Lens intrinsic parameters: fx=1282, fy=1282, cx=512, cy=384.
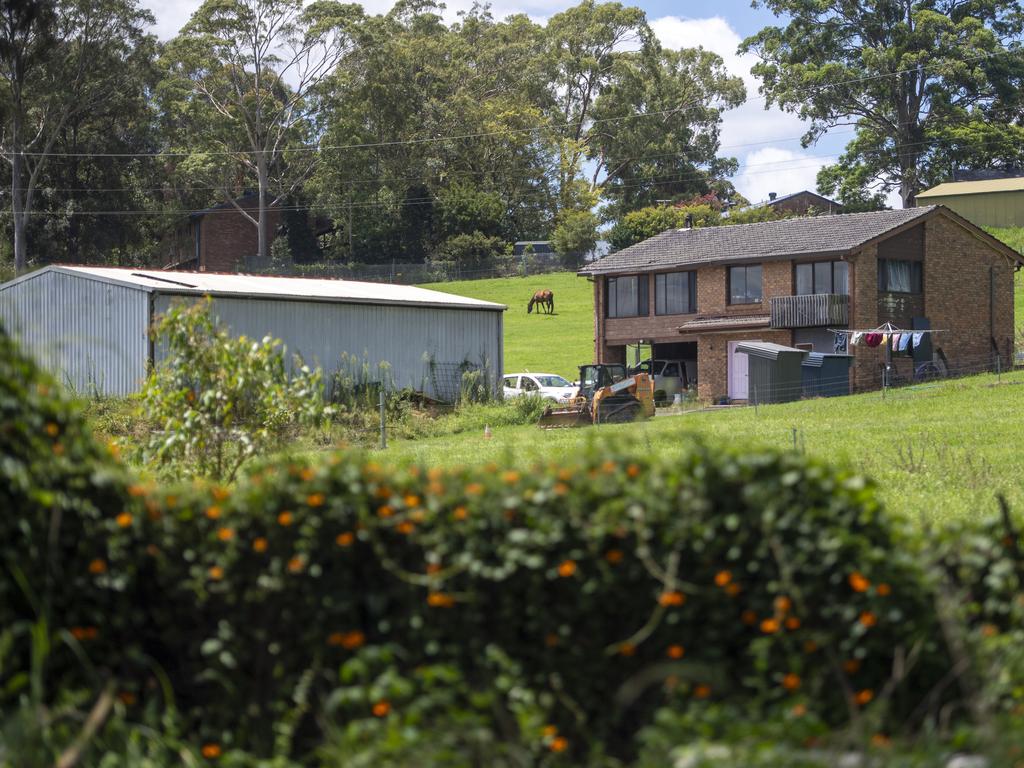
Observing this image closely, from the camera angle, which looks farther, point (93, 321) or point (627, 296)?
point (627, 296)

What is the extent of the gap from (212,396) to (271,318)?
21.8 meters

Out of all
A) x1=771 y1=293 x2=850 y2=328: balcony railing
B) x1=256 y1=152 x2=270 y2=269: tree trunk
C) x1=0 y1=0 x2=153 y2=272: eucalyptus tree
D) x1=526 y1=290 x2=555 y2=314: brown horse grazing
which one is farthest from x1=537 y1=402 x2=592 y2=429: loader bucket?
x1=256 y1=152 x2=270 y2=269: tree trunk

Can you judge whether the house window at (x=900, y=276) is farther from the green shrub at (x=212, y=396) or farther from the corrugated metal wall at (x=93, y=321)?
the green shrub at (x=212, y=396)

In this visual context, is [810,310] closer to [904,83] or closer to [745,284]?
[745,284]

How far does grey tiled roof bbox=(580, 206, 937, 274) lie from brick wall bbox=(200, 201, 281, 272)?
105 ft

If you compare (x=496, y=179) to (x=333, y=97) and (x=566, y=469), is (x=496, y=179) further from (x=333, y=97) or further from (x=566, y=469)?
(x=566, y=469)

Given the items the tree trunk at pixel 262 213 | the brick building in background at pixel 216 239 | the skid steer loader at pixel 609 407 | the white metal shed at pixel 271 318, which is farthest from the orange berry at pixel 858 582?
the brick building in background at pixel 216 239

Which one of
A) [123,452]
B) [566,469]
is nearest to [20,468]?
[566,469]

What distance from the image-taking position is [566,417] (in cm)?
3216

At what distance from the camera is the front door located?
43062 millimetres

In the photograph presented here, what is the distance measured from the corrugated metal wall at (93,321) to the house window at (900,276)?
2565cm

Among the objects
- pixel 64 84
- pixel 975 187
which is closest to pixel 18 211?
pixel 64 84

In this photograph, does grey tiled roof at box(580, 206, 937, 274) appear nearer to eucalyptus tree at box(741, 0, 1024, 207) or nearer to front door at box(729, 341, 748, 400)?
front door at box(729, 341, 748, 400)

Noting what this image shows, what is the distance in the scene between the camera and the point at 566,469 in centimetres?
537
